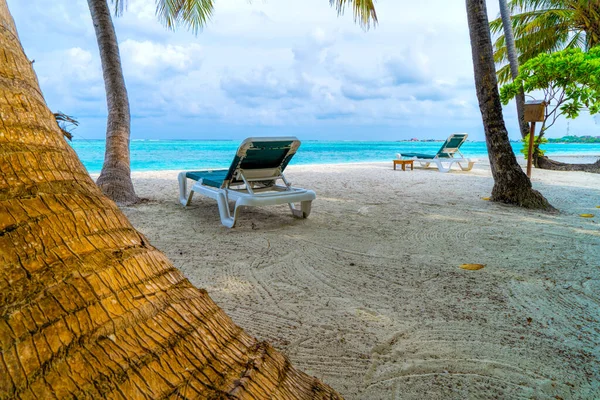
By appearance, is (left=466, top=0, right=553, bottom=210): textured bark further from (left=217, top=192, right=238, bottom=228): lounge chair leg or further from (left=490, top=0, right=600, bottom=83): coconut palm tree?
(left=490, top=0, right=600, bottom=83): coconut palm tree

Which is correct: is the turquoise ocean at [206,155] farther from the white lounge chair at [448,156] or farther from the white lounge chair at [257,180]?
the white lounge chair at [448,156]

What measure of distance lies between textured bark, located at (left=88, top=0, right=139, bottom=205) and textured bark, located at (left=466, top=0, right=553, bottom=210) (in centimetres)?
552

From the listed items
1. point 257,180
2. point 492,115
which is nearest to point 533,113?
point 492,115

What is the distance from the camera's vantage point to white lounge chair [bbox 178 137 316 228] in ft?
16.0

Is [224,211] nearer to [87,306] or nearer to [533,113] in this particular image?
[87,306]

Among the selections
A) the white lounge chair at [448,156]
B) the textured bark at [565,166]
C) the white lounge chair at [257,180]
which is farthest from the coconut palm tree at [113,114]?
the textured bark at [565,166]

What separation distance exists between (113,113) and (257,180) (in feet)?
9.50

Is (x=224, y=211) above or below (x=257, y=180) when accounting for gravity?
below

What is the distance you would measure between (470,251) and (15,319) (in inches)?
157

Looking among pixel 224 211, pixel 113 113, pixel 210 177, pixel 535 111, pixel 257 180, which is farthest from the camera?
pixel 535 111

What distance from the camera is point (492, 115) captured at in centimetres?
609

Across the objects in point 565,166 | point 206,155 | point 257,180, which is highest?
point 257,180

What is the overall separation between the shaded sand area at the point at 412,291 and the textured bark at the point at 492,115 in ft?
1.30

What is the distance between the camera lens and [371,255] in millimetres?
3896
